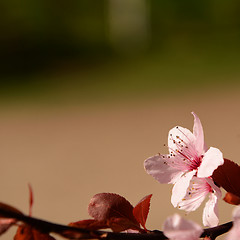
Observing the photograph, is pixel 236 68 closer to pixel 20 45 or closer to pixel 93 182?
pixel 20 45

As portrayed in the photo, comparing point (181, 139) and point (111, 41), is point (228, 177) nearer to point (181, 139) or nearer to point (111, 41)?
point (181, 139)

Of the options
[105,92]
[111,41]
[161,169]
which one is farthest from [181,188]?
[111,41]

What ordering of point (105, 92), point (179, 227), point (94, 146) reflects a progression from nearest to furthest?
point (179, 227) < point (94, 146) < point (105, 92)

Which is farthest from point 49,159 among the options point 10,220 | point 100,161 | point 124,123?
point 10,220

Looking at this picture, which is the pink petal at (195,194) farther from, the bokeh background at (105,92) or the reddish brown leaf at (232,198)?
the bokeh background at (105,92)

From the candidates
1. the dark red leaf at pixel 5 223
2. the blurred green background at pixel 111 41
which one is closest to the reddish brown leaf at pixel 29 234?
the dark red leaf at pixel 5 223

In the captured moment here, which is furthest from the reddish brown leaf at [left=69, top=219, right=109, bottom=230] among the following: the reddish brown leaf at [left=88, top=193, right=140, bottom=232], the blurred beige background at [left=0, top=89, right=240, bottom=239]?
the blurred beige background at [left=0, top=89, right=240, bottom=239]
